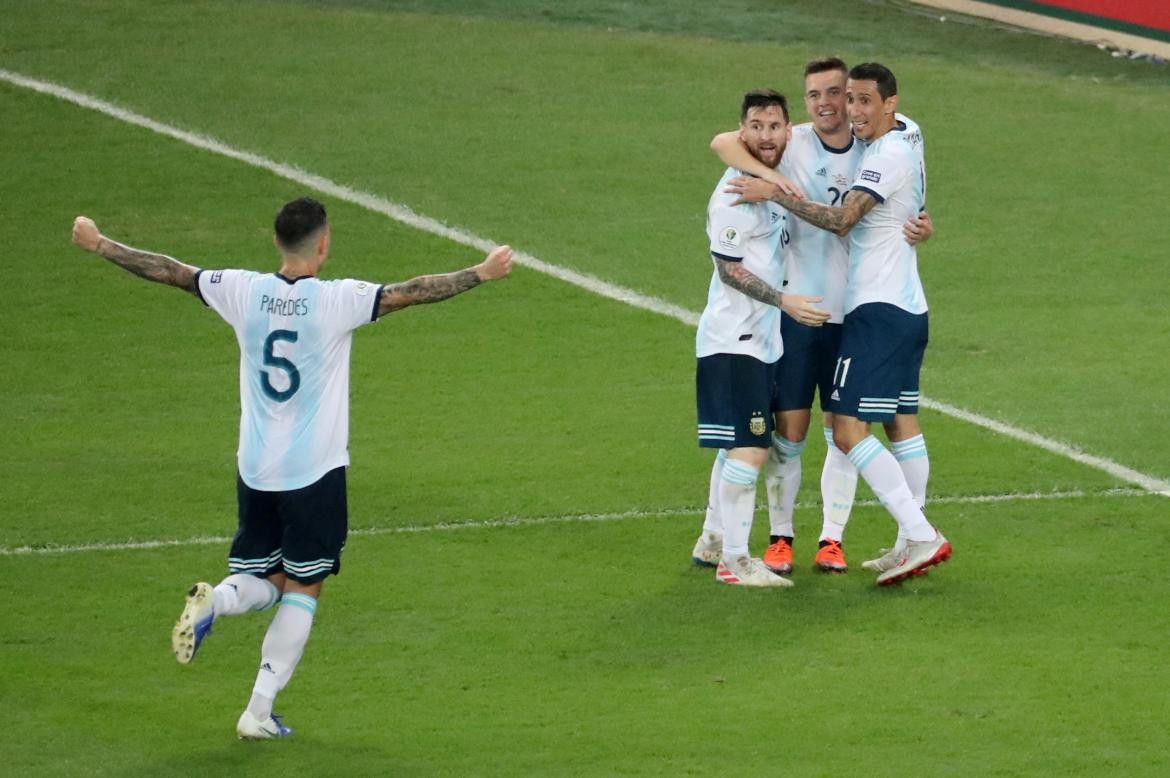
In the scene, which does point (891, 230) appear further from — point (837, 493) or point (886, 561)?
point (886, 561)

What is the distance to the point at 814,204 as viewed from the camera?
26.4ft

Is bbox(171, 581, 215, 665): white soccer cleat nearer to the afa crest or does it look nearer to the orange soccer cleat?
the afa crest

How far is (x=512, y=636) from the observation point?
7.74m

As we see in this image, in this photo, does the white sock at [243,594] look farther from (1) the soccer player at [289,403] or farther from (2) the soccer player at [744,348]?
(2) the soccer player at [744,348]

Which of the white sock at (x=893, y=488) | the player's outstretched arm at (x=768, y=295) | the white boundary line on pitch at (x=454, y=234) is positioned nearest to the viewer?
the player's outstretched arm at (x=768, y=295)

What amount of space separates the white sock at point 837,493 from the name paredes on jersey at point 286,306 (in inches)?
111

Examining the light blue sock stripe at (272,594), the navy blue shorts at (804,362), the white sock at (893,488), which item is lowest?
the light blue sock stripe at (272,594)

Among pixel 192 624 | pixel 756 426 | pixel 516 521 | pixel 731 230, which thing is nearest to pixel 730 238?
pixel 731 230

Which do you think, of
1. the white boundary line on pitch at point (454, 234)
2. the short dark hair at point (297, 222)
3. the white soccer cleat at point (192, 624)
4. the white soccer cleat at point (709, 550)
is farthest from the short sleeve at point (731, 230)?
the white boundary line on pitch at point (454, 234)

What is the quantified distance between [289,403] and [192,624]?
82 centimetres

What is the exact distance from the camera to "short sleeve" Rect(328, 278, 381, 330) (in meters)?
6.64

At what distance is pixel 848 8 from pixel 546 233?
23.6 feet

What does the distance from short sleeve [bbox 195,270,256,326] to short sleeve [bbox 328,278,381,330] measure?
0.32 meters

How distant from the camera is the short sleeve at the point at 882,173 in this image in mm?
8039
